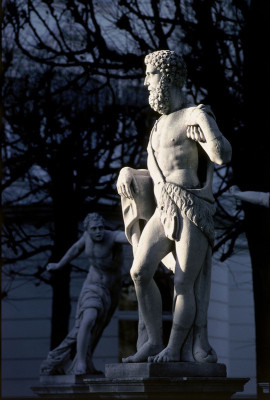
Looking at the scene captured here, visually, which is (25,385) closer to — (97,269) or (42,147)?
(42,147)

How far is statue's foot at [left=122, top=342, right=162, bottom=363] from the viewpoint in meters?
8.26

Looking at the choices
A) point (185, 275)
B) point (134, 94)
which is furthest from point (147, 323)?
point (134, 94)

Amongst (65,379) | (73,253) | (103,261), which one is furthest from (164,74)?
(65,379)

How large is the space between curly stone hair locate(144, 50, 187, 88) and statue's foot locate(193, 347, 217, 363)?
2.14 meters

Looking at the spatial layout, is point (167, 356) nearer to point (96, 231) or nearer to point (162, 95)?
point (162, 95)

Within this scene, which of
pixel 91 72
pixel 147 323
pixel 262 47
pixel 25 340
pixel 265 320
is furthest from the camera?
pixel 25 340

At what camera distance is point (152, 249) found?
327 inches

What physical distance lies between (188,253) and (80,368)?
6.94m

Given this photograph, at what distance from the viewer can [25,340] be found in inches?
889

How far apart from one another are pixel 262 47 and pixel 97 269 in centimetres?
422

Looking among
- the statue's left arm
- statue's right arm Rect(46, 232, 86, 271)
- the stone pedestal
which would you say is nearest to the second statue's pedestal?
the stone pedestal

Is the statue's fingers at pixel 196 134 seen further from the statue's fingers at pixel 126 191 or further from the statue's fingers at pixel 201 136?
the statue's fingers at pixel 126 191

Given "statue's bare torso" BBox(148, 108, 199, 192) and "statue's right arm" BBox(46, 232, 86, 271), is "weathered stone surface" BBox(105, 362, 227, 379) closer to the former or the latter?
"statue's bare torso" BBox(148, 108, 199, 192)

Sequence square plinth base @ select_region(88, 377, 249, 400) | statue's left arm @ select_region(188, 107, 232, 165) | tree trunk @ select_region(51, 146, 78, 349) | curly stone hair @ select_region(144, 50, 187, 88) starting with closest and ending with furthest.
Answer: square plinth base @ select_region(88, 377, 249, 400)
statue's left arm @ select_region(188, 107, 232, 165)
curly stone hair @ select_region(144, 50, 187, 88)
tree trunk @ select_region(51, 146, 78, 349)
